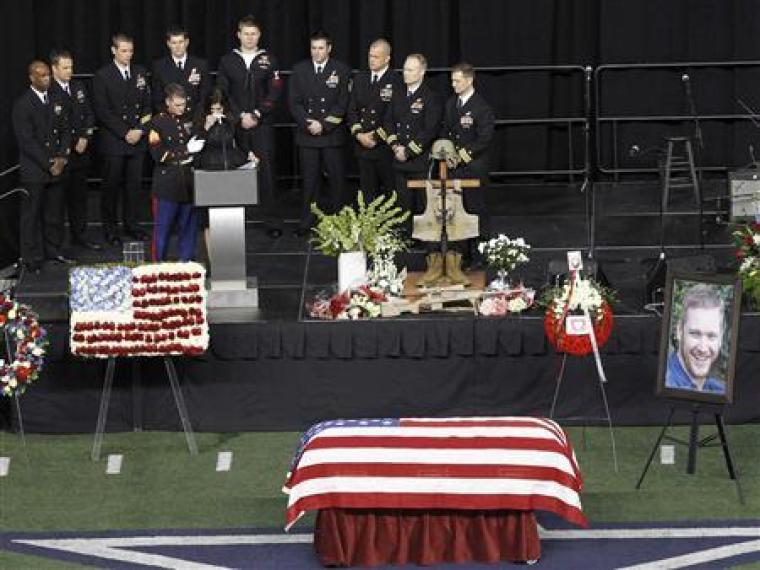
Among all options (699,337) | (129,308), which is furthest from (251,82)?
(699,337)

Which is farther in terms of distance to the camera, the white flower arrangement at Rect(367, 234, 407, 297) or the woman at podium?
the woman at podium

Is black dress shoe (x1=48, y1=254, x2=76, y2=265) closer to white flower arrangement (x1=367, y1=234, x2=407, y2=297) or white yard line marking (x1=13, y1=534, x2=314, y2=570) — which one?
white flower arrangement (x1=367, y1=234, x2=407, y2=297)

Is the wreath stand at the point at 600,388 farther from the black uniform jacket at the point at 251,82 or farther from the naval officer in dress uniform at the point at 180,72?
the naval officer in dress uniform at the point at 180,72

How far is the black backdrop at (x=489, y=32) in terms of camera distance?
20594mm

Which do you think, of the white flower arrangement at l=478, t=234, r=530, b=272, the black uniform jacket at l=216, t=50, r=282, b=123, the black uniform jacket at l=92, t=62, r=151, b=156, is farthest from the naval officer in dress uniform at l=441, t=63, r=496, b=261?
the black uniform jacket at l=92, t=62, r=151, b=156

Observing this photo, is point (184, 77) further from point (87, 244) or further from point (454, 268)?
point (454, 268)

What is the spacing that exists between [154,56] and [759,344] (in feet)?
23.0

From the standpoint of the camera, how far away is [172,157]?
17.1 m

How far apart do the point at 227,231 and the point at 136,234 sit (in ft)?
7.73

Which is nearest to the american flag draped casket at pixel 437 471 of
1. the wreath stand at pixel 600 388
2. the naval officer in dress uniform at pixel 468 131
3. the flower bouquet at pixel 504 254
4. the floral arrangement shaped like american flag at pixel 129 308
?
the wreath stand at pixel 600 388

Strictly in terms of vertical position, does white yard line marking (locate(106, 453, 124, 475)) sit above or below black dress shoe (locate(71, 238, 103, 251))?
below

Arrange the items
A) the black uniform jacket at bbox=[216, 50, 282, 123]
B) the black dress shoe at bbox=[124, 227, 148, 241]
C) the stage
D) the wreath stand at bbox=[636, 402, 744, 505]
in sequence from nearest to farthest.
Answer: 1. the wreath stand at bbox=[636, 402, 744, 505]
2. the stage
3. the black uniform jacket at bbox=[216, 50, 282, 123]
4. the black dress shoe at bbox=[124, 227, 148, 241]

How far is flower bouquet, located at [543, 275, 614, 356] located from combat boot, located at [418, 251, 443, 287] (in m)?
1.75

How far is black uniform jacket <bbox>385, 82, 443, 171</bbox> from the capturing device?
18.1 metres
